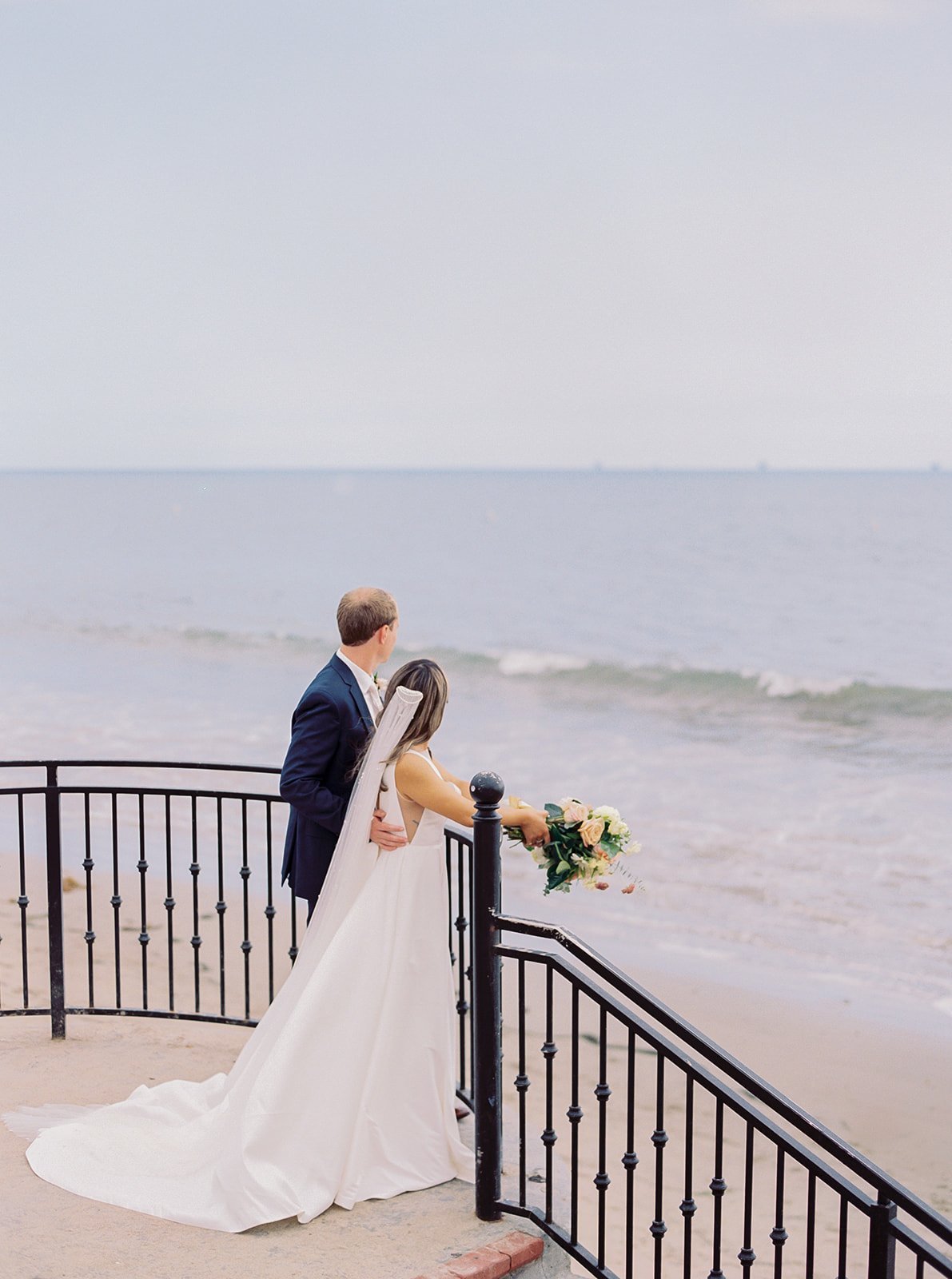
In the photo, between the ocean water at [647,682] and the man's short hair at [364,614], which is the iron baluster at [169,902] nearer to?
the man's short hair at [364,614]

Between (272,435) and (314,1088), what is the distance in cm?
6573

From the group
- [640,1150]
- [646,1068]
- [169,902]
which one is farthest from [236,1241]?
[646,1068]

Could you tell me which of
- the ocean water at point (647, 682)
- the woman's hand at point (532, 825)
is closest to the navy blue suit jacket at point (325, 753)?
the woman's hand at point (532, 825)

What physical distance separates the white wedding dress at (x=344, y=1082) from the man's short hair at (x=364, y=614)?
37 centimetres

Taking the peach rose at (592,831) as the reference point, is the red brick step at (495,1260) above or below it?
below

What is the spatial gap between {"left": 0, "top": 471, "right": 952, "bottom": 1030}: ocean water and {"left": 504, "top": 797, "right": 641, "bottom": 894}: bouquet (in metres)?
5.16

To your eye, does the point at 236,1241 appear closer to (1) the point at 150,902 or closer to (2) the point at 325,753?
(2) the point at 325,753

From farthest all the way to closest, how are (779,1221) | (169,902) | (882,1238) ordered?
(169,902) < (779,1221) < (882,1238)

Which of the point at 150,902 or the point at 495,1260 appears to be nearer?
the point at 495,1260

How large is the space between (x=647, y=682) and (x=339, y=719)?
75.6 feet

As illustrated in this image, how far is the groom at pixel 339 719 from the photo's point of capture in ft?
13.3

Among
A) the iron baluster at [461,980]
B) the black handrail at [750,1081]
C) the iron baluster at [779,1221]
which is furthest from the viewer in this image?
the iron baluster at [461,980]

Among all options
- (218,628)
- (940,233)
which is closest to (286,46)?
(218,628)

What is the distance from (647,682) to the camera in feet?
87.7
